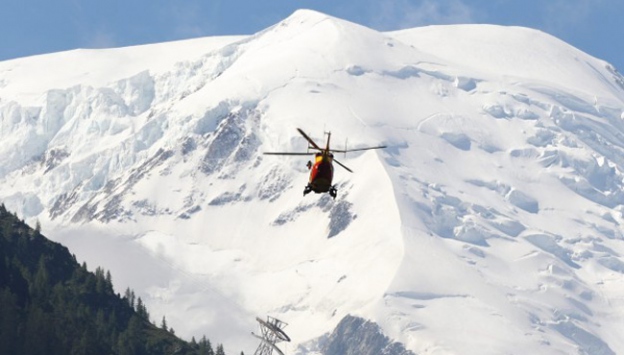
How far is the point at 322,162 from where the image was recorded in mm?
179125

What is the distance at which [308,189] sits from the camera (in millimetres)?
181375

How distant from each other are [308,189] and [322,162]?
11.1ft
